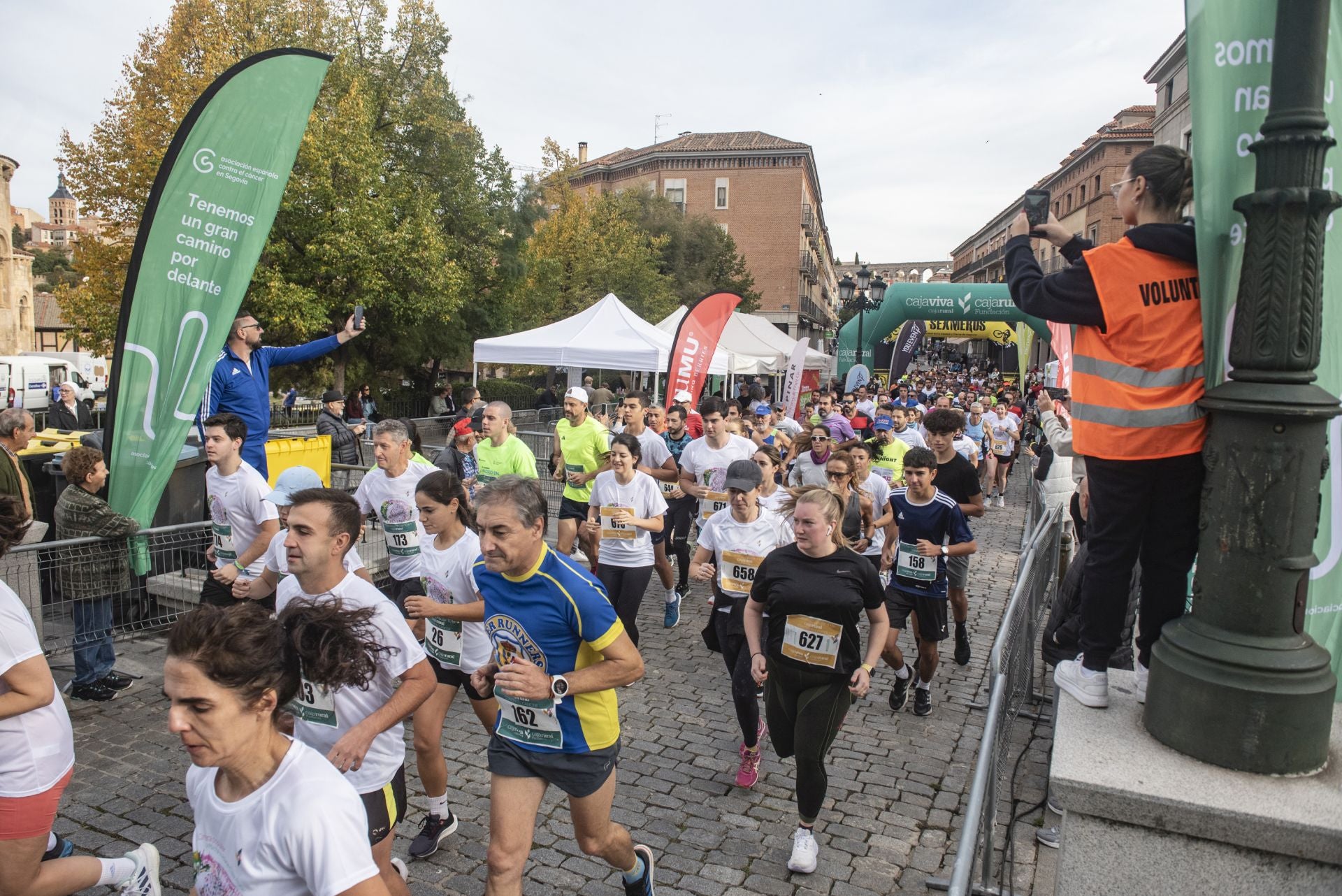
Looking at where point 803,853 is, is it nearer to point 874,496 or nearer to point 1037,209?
point 1037,209

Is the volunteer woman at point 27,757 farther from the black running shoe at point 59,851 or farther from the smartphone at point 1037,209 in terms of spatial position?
the smartphone at point 1037,209

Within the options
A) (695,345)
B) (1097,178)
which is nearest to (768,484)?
(695,345)

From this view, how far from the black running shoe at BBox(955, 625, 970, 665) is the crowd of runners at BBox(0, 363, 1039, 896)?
0.02 m

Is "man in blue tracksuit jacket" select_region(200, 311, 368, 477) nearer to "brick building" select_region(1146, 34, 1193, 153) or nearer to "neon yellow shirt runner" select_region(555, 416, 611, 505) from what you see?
"neon yellow shirt runner" select_region(555, 416, 611, 505)

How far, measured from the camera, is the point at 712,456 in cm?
852

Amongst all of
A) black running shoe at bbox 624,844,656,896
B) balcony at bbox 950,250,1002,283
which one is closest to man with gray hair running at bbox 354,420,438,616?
black running shoe at bbox 624,844,656,896

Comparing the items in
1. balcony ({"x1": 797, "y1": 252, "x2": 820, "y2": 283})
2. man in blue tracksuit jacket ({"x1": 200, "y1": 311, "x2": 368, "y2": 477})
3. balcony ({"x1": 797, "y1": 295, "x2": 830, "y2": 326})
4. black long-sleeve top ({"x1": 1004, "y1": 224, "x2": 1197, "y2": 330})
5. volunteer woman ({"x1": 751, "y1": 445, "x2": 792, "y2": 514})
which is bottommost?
volunteer woman ({"x1": 751, "y1": 445, "x2": 792, "y2": 514})

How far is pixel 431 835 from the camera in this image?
4.27 metres

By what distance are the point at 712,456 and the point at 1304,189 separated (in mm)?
6415

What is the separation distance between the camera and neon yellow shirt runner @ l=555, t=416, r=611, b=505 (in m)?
8.53

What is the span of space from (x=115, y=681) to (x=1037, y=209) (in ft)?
22.2

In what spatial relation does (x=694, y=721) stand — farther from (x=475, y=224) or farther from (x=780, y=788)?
(x=475, y=224)

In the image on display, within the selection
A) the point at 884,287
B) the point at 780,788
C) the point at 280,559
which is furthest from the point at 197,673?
the point at 884,287

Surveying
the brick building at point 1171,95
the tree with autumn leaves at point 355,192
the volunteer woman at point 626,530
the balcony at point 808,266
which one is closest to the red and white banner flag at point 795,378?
the tree with autumn leaves at point 355,192
